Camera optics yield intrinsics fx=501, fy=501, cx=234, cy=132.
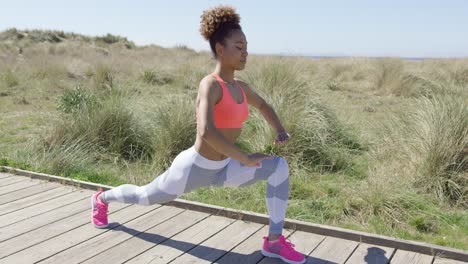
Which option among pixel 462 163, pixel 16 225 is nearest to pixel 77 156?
pixel 16 225

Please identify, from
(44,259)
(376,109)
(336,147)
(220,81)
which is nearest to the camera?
(220,81)

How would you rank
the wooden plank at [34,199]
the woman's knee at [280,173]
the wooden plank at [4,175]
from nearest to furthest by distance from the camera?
the woman's knee at [280,173] → the wooden plank at [34,199] → the wooden plank at [4,175]

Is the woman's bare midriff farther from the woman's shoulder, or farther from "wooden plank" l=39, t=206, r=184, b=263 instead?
"wooden plank" l=39, t=206, r=184, b=263

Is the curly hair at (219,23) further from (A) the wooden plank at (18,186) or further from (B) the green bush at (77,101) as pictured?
(B) the green bush at (77,101)

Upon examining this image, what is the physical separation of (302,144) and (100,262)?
3.33 meters

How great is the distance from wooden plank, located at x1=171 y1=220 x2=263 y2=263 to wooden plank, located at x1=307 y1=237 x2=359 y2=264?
0.53 meters

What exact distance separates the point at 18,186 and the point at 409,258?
11.6 feet

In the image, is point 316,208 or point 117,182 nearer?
point 316,208

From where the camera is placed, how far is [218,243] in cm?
345

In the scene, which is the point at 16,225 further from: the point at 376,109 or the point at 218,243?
the point at 376,109

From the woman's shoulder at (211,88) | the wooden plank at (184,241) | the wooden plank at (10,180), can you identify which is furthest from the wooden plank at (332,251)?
the wooden plank at (10,180)

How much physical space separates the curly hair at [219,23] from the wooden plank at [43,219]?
1.95 meters

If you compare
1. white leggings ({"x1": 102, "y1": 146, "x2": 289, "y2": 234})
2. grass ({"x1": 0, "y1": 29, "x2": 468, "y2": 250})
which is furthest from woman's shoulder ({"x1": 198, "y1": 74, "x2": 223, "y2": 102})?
grass ({"x1": 0, "y1": 29, "x2": 468, "y2": 250})

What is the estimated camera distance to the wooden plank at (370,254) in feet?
10.3
